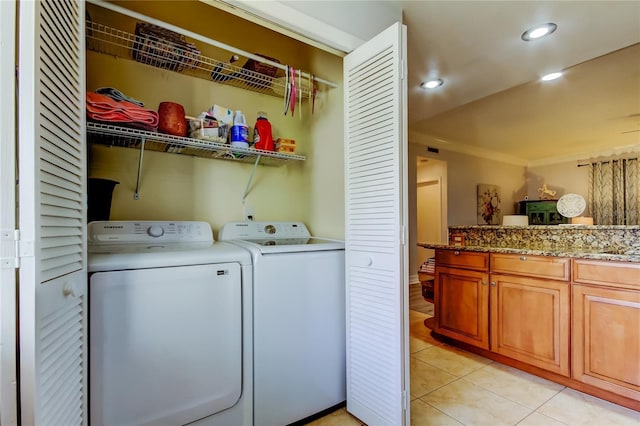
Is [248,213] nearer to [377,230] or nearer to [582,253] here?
[377,230]

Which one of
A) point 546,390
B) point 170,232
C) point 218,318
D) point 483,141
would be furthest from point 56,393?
point 483,141

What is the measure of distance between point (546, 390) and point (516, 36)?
224 centimetres

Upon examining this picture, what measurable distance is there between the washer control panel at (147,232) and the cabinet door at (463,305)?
1966 millimetres

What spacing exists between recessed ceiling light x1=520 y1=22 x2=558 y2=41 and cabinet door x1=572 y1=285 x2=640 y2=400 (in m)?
1.57

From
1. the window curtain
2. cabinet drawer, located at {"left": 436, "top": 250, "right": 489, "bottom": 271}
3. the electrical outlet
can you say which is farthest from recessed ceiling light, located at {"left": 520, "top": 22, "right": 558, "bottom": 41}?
the window curtain

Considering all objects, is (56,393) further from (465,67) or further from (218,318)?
(465,67)

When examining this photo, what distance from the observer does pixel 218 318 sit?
133 cm

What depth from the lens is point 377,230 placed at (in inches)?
59.6

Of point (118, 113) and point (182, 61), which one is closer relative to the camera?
point (118, 113)

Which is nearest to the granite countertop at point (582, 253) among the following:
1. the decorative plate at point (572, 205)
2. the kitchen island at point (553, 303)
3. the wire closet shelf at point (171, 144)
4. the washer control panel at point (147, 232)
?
the kitchen island at point (553, 303)

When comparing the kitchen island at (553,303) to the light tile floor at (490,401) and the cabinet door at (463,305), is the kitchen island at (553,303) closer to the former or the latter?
the cabinet door at (463,305)

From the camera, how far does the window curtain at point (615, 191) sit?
17.7 ft

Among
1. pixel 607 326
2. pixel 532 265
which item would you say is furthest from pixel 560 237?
pixel 607 326

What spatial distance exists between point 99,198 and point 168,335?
2.65 feet
